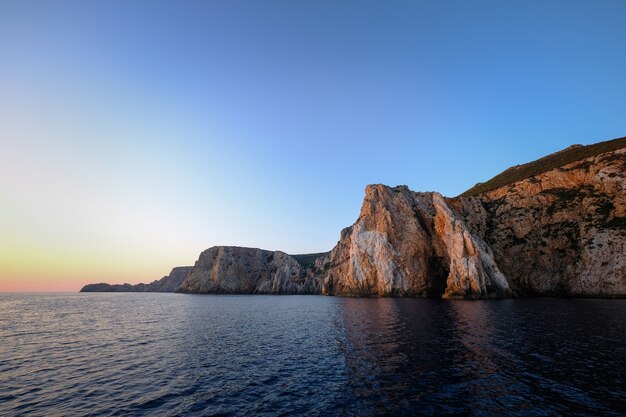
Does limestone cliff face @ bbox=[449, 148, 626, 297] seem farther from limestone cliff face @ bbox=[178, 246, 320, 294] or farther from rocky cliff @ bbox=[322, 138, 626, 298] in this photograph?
limestone cliff face @ bbox=[178, 246, 320, 294]

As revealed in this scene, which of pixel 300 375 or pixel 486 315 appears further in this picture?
pixel 486 315

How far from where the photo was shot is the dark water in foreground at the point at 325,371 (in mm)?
16531

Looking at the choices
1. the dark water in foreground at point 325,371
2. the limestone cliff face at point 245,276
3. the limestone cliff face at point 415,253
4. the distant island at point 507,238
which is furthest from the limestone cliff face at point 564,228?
the limestone cliff face at point 245,276

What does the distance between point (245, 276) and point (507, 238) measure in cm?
13985

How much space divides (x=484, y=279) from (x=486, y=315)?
4311 centimetres

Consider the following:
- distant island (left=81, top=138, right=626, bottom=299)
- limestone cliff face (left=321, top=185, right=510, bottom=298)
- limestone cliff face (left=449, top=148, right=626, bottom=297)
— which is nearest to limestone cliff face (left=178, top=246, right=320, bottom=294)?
distant island (left=81, top=138, right=626, bottom=299)

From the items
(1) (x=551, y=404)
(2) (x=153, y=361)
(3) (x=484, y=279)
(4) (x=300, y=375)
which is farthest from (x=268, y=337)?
(3) (x=484, y=279)

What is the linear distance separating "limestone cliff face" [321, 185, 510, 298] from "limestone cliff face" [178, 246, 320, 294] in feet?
169

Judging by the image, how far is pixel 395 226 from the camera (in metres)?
114

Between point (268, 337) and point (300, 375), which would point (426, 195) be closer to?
point (268, 337)

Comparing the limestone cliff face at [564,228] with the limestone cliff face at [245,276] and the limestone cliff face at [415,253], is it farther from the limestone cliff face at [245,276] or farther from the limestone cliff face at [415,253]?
the limestone cliff face at [245,276]

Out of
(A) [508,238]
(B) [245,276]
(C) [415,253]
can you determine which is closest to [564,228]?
(A) [508,238]

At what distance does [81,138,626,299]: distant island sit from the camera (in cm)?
8456

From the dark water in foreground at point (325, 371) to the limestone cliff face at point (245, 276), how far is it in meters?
138
